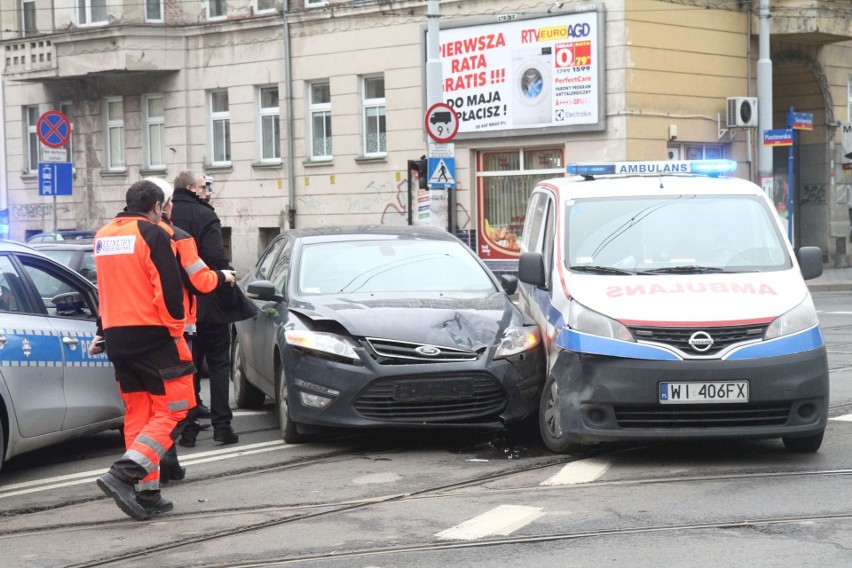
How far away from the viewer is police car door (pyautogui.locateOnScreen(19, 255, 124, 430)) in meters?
8.67

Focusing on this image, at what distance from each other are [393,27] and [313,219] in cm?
460

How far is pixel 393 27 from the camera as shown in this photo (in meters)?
28.7

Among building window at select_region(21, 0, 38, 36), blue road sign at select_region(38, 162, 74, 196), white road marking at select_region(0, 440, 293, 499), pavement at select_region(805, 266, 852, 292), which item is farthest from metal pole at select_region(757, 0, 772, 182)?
white road marking at select_region(0, 440, 293, 499)

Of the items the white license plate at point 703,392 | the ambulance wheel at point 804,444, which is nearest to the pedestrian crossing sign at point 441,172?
the ambulance wheel at point 804,444

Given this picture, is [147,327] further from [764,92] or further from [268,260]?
[764,92]

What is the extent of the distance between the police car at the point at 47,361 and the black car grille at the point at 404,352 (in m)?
1.76

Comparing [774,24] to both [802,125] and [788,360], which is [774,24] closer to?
[802,125]

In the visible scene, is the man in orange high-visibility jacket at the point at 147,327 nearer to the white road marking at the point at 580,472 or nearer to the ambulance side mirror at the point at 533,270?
the white road marking at the point at 580,472

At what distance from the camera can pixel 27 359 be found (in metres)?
8.20

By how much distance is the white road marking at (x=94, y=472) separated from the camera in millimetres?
8133

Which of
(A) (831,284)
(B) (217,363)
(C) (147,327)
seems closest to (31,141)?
(A) (831,284)

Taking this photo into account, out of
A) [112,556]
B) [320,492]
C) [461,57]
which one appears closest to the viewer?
[112,556]

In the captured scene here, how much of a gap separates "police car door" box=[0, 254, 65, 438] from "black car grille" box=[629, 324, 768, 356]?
347 centimetres

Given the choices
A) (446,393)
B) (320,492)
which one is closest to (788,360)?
(446,393)
